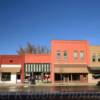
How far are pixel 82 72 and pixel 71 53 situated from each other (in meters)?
4.60

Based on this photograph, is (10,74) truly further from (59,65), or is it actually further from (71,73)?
(71,73)

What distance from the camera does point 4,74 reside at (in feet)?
192

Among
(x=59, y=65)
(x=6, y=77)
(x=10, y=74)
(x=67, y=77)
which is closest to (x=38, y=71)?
(x=59, y=65)

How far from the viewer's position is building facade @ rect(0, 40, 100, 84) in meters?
58.3

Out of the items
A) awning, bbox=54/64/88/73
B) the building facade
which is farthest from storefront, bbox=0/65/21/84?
awning, bbox=54/64/88/73

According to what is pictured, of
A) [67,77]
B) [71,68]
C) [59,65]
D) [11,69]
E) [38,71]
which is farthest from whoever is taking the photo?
[67,77]

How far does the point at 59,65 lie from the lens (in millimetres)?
58469

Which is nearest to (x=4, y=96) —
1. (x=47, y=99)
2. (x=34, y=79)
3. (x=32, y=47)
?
(x=47, y=99)

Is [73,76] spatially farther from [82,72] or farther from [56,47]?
[56,47]

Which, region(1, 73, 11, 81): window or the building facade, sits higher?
the building facade

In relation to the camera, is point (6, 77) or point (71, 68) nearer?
point (71, 68)

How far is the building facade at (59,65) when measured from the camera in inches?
2297

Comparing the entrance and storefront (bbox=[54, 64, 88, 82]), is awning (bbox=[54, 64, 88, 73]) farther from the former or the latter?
the entrance

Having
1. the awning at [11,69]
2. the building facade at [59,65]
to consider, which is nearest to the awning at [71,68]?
the building facade at [59,65]
